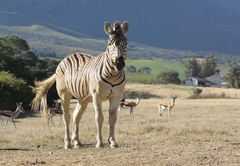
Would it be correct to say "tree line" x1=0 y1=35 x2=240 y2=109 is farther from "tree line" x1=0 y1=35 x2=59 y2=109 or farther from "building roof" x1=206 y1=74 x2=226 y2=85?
"building roof" x1=206 y1=74 x2=226 y2=85

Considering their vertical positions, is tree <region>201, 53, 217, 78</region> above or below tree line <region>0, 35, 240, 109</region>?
above

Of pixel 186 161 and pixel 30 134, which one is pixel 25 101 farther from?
pixel 186 161

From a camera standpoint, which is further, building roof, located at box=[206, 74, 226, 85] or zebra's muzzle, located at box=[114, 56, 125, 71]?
building roof, located at box=[206, 74, 226, 85]

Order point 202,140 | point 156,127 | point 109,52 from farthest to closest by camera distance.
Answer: point 156,127 < point 202,140 < point 109,52

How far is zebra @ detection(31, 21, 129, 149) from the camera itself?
1034 centimetres

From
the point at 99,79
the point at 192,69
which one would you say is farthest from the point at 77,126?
the point at 192,69

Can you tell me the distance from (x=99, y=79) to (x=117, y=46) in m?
0.89

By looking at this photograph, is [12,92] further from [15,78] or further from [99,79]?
[99,79]

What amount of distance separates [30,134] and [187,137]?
4891 mm

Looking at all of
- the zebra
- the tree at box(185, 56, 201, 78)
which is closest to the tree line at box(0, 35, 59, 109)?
the zebra

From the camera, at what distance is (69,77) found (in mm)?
11930

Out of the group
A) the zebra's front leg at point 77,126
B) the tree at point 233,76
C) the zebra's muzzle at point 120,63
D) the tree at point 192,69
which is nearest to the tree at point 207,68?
the tree at point 192,69

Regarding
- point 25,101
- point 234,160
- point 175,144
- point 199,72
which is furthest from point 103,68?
point 199,72

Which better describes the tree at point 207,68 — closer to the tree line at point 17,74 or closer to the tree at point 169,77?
the tree at point 169,77
